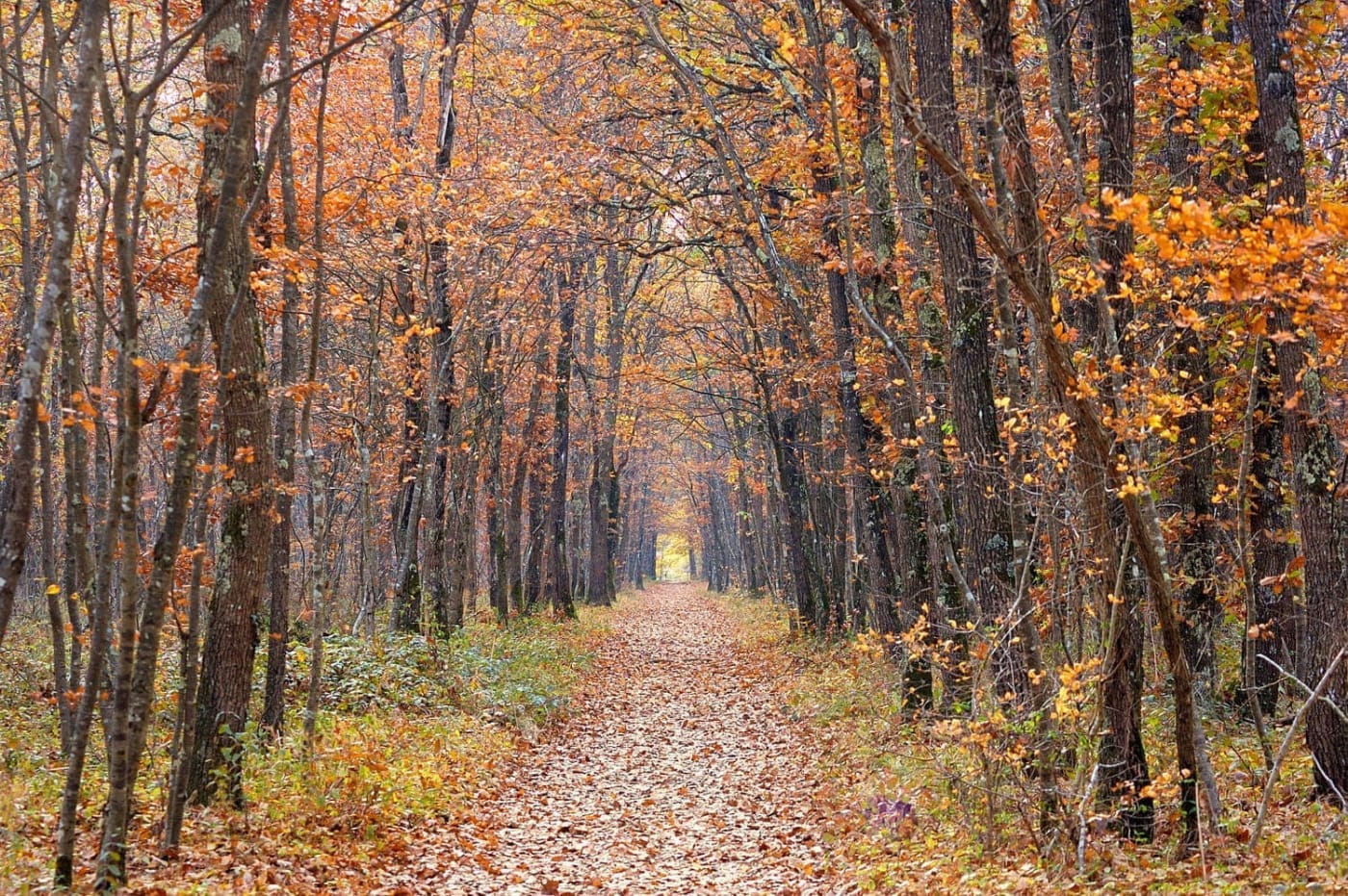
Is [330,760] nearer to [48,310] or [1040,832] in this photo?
[48,310]

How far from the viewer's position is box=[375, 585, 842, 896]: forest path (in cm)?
756

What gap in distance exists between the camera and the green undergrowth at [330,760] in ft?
22.2

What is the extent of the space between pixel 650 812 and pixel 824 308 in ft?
33.0

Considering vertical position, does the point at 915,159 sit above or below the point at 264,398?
above

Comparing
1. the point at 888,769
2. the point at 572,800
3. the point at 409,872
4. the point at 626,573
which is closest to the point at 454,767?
the point at 572,800

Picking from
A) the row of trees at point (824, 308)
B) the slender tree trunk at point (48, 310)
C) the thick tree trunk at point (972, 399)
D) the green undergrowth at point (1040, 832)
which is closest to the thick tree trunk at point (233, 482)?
the row of trees at point (824, 308)

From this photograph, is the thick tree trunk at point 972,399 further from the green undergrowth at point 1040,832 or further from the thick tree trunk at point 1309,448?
the thick tree trunk at point 1309,448

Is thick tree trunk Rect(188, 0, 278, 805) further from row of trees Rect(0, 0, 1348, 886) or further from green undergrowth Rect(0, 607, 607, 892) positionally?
green undergrowth Rect(0, 607, 607, 892)

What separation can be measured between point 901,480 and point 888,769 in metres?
3.42

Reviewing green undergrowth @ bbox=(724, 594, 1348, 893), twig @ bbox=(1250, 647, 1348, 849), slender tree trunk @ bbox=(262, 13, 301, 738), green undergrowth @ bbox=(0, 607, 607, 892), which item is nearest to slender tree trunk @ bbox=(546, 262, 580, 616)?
green undergrowth @ bbox=(0, 607, 607, 892)

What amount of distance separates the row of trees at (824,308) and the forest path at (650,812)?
186 centimetres

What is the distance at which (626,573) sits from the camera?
6506cm

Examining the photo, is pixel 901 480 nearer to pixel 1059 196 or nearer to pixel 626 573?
pixel 1059 196

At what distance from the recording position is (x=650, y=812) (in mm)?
9672
